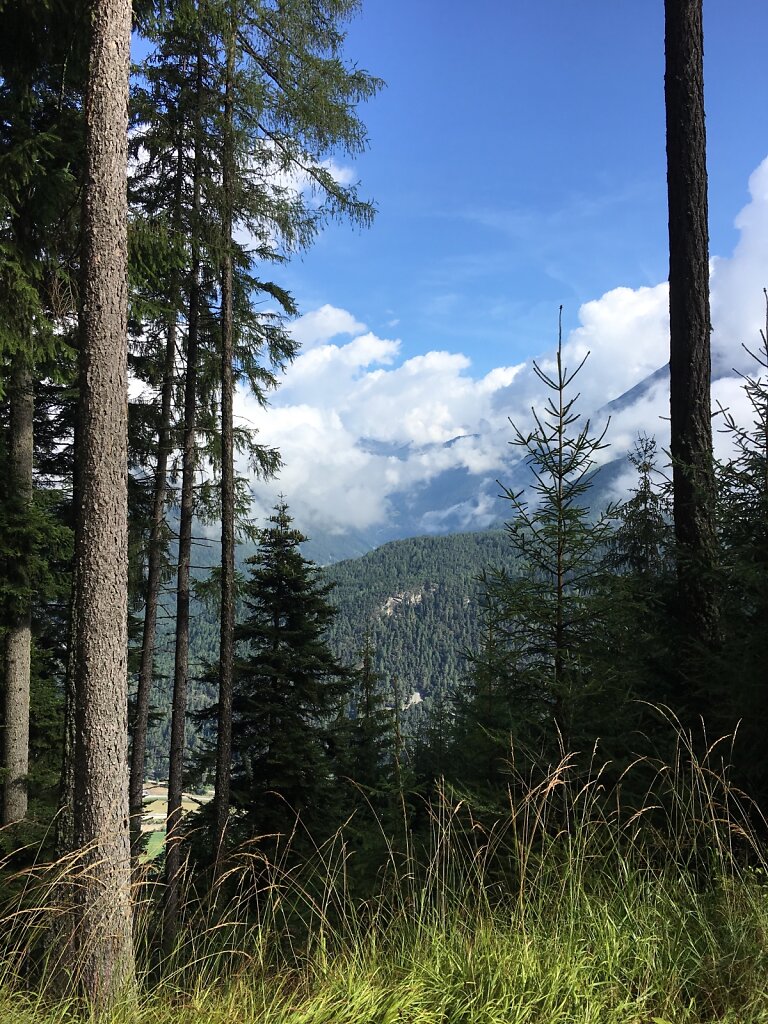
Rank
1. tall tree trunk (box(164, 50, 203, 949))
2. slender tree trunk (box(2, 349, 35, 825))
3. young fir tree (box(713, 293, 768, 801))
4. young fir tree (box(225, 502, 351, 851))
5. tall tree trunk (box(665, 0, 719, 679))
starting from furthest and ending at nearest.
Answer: young fir tree (box(225, 502, 351, 851)) < tall tree trunk (box(164, 50, 203, 949)) < slender tree trunk (box(2, 349, 35, 825)) < tall tree trunk (box(665, 0, 719, 679)) < young fir tree (box(713, 293, 768, 801))

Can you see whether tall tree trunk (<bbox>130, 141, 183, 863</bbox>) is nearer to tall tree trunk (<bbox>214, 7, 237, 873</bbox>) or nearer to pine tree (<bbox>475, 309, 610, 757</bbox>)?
tall tree trunk (<bbox>214, 7, 237, 873</bbox>)

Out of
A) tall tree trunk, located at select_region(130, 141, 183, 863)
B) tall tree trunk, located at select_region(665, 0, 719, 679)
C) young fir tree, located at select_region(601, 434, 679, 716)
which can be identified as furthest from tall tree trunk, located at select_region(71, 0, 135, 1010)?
tall tree trunk, located at select_region(130, 141, 183, 863)

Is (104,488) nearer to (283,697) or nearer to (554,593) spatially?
(554,593)

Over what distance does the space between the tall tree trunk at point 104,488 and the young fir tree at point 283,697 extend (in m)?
8.46

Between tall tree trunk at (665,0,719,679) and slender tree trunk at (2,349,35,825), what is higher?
tall tree trunk at (665,0,719,679)

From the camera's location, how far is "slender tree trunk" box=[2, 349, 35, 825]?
311 inches

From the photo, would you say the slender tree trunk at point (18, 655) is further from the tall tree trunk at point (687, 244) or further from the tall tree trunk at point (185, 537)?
the tall tree trunk at point (687, 244)

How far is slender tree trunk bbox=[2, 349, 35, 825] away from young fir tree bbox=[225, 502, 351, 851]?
14.4ft

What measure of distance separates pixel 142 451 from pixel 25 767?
19.6 ft

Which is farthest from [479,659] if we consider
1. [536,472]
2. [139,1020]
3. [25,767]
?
[25,767]

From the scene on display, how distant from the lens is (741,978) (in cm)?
240

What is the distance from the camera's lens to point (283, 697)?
535 inches

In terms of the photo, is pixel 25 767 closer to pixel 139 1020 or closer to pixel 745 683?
pixel 139 1020

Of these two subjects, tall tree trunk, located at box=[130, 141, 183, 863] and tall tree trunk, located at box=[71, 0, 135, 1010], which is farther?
tall tree trunk, located at box=[130, 141, 183, 863]
